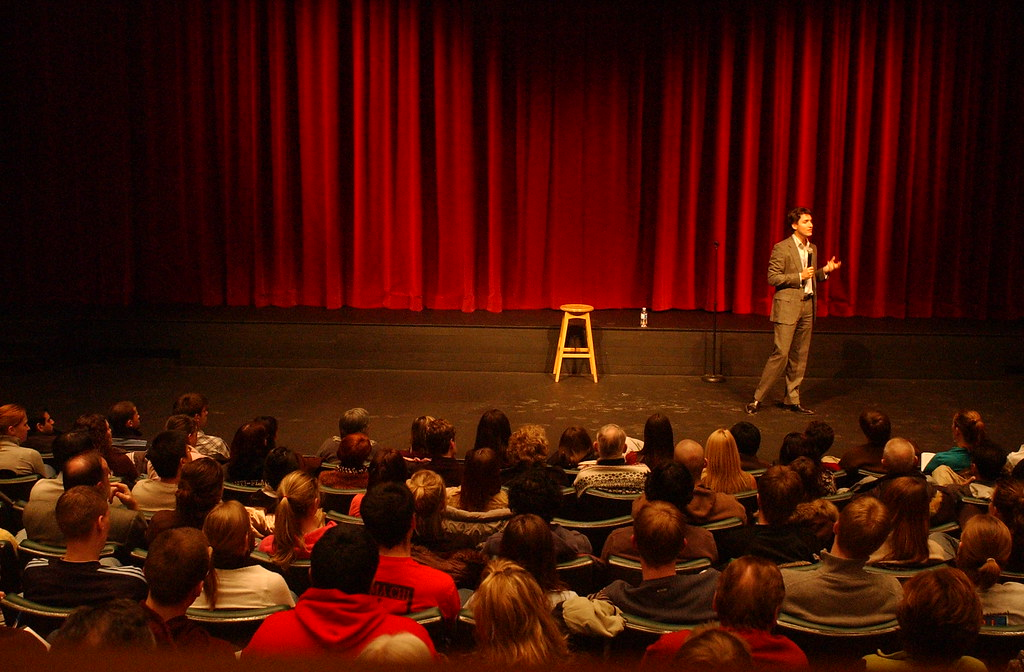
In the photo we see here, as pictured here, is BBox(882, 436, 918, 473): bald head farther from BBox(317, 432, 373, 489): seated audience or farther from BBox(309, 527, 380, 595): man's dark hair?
BBox(309, 527, 380, 595): man's dark hair

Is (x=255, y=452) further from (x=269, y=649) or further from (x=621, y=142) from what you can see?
(x=621, y=142)

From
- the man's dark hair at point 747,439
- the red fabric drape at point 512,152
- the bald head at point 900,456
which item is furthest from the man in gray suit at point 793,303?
the bald head at point 900,456

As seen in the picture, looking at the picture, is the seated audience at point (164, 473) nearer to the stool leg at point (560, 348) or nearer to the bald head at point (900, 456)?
the bald head at point (900, 456)

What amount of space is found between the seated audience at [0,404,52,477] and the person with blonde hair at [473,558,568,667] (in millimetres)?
2995

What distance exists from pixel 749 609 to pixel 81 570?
1.95 meters

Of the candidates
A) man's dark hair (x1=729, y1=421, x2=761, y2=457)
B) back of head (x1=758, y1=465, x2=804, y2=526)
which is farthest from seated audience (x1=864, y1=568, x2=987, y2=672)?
man's dark hair (x1=729, y1=421, x2=761, y2=457)

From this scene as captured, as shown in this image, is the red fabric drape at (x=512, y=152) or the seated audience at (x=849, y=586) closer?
the seated audience at (x=849, y=586)

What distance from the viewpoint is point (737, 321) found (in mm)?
9219

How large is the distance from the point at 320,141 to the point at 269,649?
792cm

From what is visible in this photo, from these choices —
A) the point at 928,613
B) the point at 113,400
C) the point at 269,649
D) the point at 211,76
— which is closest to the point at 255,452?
the point at 269,649

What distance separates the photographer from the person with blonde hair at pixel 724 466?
4434 mm

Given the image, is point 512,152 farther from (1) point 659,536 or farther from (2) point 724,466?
(1) point 659,536

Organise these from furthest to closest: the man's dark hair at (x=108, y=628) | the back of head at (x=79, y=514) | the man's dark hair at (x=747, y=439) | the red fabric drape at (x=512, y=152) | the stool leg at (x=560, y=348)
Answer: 1. the red fabric drape at (x=512, y=152)
2. the stool leg at (x=560, y=348)
3. the man's dark hair at (x=747, y=439)
4. the back of head at (x=79, y=514)
5. the man's dark hair at (x=108, y=628)

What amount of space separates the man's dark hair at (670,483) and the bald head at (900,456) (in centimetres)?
112
